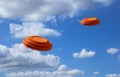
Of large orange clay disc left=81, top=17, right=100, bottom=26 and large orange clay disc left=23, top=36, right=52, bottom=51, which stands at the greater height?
large orange clay disc left=81, top=17, right=100, bottom=26

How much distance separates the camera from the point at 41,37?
16375cm

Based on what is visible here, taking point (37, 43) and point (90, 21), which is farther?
point (90, 21)

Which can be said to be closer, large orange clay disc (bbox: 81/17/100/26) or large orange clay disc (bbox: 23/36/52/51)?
large orange clay disc (bbox: 23/36/52/51)

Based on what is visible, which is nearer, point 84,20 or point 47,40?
point 47,40

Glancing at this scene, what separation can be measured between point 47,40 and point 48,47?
4084mm

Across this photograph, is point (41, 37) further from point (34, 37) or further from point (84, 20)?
point (84, 20)

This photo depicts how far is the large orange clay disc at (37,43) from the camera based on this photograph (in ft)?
500

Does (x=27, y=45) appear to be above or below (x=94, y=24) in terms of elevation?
below

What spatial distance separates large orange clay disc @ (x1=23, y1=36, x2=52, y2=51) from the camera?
152500 mm

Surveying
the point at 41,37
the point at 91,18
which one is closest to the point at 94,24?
the point at 91,18

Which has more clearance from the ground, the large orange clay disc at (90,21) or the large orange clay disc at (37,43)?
the large orange clay disc at (90,21)

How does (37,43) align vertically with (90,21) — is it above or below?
below

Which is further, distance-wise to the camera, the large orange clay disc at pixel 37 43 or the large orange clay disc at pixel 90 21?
the large orange clay disc at pixel 90 21

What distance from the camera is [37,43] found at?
155250mm
